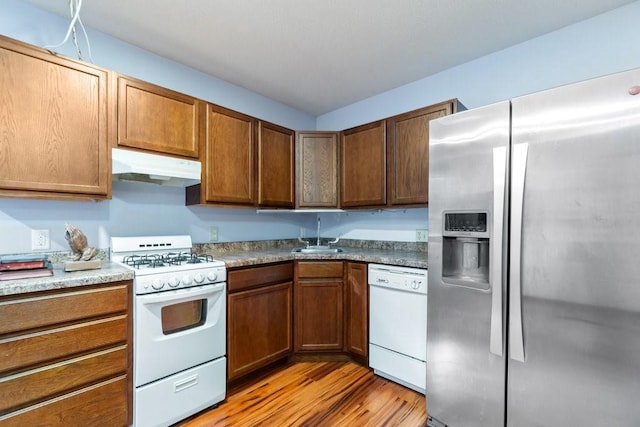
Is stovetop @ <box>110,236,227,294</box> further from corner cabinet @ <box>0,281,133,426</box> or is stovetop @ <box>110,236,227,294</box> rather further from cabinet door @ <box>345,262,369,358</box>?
cabinet door @ <box>345,262,369,358</box>

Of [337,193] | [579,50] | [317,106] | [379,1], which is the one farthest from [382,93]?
[579,50]

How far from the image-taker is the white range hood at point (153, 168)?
1.82 m

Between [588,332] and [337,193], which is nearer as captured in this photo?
[588,332]

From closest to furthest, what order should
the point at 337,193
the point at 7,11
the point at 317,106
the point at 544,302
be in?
1. the point at 544,302
2. the point at 7,11
3. the point at 337,193
4. the point at 317,106

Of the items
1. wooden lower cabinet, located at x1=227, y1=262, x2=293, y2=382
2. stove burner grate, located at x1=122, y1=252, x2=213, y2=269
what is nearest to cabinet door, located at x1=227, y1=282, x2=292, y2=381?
wooden lower cabinet, located at x1=227, y1=262, x2=293, y2=382

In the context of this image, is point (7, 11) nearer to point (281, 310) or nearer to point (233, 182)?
point (233, 182)

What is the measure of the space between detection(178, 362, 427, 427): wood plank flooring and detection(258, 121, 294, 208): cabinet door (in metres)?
1.46

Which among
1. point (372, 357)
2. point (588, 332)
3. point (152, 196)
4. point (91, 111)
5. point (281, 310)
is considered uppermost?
point (91, 111)

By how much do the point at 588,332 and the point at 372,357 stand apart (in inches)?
56.6

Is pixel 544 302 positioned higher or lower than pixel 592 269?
lower

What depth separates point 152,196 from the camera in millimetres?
2273

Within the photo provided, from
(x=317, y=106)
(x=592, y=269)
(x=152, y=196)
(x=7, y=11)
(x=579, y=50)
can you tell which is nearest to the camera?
(x=592, y=269)

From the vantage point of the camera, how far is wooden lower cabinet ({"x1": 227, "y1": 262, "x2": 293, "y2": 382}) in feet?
6.76

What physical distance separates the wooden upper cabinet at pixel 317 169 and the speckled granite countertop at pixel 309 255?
547mm
